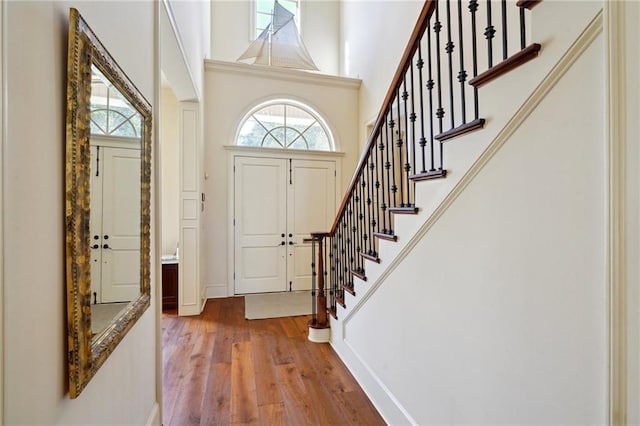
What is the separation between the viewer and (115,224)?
3.81 feet

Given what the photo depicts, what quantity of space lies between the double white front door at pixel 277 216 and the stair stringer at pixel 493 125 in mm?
2895

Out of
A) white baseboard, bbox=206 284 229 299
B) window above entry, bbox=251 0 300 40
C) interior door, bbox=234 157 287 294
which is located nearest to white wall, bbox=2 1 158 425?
white baseboard, bbox=206 284 229 299

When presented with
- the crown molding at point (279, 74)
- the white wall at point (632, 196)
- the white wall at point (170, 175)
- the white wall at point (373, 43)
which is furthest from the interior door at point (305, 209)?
the white wall at point (632, 196)

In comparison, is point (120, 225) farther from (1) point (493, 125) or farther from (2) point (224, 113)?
(2) point (224, 113)

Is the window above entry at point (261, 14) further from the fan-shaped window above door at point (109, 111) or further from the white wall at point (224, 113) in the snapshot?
the fan-shaped window above door at point (109, 111)

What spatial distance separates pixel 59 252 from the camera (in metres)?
0.81

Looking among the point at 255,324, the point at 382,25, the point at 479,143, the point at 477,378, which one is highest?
the point at 382,25

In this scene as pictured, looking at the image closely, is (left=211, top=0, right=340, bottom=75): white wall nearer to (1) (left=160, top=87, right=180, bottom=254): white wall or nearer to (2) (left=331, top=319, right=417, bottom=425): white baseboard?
(1) (left=160, top=87, right=180, bottom=254): white wall

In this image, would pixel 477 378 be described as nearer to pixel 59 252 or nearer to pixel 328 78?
pixel 59 252

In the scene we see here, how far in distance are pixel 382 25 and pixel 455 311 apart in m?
4.20

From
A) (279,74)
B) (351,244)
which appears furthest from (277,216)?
(351,244)

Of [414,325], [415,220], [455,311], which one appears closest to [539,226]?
[455,311]

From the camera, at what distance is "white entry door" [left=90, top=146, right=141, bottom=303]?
1003 mm

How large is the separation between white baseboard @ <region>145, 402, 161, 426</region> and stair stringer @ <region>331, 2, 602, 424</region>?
1299 mm
